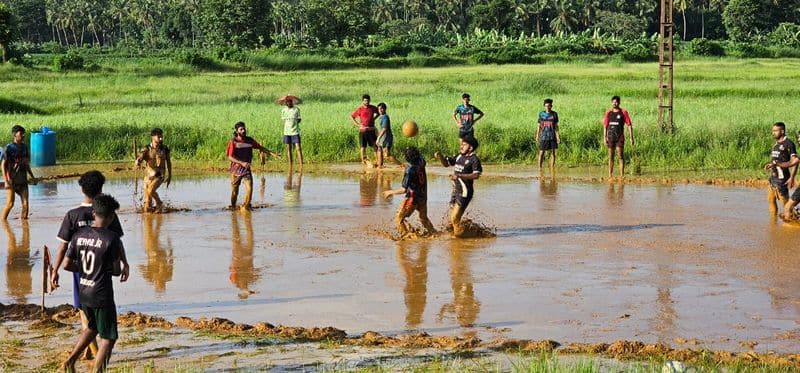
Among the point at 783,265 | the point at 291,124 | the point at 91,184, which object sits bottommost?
the point at 783,265

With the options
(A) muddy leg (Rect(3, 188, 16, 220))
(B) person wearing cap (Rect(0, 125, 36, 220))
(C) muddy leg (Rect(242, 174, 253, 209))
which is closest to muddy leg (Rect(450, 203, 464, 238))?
(C) muddy leg (Rect(242, 174, 253, 209))

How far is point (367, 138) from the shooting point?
81.4 feet

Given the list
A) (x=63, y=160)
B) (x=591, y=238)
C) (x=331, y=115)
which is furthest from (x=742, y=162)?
(x=63, y=160)

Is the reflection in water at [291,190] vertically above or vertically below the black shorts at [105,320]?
below

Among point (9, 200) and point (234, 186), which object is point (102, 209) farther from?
point (234, 186)

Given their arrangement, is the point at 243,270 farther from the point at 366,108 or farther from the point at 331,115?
the point at 331,115

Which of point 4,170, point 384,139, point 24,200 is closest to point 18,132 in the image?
point 4,170

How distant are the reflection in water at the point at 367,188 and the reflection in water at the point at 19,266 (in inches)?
224

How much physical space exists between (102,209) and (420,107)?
91.7ft

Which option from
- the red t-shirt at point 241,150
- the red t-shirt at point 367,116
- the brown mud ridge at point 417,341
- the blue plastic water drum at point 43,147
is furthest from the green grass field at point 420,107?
the brown mud ridge at point 417,341

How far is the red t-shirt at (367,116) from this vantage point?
80.3ft

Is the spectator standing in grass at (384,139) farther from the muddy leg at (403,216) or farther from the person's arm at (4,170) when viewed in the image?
the person's arm at (4,170)

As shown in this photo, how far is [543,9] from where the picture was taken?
131 m

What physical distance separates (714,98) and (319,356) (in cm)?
3321
